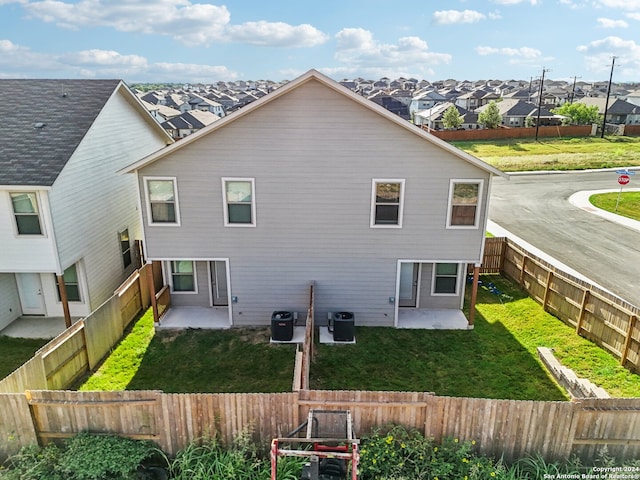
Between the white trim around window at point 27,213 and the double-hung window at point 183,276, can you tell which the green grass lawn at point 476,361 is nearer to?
the double-hung window at point 183,276

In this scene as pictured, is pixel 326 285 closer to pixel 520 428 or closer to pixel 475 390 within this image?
pixel 475 390

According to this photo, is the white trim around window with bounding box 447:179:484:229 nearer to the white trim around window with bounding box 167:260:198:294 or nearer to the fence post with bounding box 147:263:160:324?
the white trim around window with bounding box 167:260:198:294

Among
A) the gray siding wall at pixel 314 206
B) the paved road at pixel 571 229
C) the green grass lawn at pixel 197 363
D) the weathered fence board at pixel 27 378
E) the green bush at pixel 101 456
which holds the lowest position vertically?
the green grass lawn at pixel 197 363

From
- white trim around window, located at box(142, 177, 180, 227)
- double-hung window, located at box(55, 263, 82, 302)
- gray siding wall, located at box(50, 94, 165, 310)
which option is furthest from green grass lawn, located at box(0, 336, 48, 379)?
white trim around window, located at box(142, 177, 180, 227)

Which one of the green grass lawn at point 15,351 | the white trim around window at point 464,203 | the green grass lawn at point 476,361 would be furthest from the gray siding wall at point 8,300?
the white trim around window at point 464,203

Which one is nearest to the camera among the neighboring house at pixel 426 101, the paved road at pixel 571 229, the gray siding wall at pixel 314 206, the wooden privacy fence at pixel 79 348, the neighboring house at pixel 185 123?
the wooden privacy fence at pixel 79 348

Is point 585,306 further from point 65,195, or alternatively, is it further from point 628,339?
point 65,195
